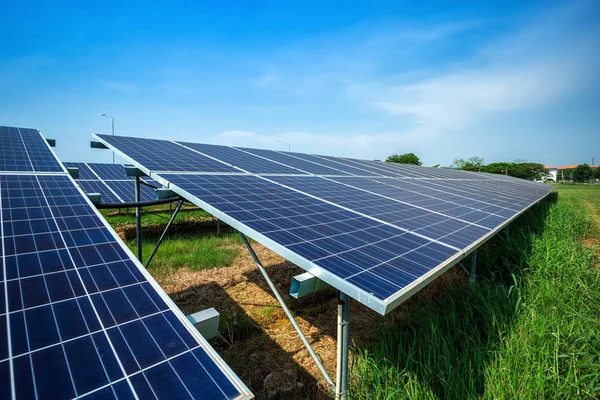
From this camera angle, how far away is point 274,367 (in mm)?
4574

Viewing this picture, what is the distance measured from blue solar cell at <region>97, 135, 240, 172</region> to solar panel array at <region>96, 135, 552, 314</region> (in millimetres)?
25

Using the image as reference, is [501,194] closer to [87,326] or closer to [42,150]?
[87,326]

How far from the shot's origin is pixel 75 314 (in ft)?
7.13

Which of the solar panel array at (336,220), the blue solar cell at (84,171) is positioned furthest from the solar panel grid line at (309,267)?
the blue solar cell at (84,171)

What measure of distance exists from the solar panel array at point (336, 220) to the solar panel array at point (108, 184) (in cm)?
677

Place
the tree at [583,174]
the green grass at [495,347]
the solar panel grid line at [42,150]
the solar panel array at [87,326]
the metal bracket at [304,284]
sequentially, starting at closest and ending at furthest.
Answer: the solar panel array at [87,326]
the metal bracket at [304,284]
the green grass at [495,347]
the solar panel grid line at [42,150]
the tree at [583,174]

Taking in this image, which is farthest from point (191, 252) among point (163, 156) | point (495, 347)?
point (495, 347)

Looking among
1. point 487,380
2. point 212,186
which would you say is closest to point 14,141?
point 212,186

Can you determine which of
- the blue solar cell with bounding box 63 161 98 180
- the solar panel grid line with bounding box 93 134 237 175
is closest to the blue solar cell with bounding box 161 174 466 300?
the solar panel grid line with bounding box 93 134 237 175

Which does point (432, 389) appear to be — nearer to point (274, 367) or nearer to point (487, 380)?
point (487, 380)

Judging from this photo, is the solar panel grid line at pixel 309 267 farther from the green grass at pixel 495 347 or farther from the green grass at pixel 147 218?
the green grass at pixel 147 218

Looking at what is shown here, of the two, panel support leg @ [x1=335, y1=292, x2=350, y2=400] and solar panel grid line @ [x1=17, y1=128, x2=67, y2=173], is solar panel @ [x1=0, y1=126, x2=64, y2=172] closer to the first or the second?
solar panel grid line @ [x1=17, y1=128, x2=67, y2=173]

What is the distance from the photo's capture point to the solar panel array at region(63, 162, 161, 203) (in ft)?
44.0

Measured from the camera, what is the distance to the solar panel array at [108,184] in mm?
13405
